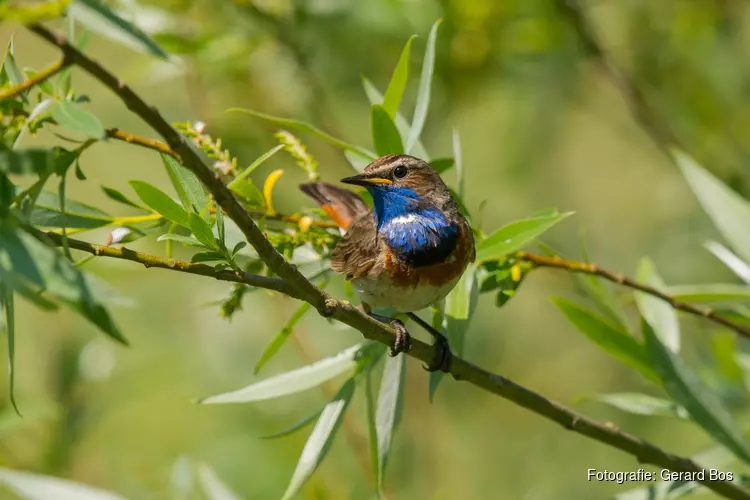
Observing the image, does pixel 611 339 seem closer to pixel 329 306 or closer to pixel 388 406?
pixel 388 406

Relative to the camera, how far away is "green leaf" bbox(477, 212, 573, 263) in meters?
2.22

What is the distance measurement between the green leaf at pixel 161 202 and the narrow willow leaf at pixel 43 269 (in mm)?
414

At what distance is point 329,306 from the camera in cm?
171

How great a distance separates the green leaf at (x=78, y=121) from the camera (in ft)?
4.40

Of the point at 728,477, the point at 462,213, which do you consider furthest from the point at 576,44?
the point at 728,477

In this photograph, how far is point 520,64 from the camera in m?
4.19

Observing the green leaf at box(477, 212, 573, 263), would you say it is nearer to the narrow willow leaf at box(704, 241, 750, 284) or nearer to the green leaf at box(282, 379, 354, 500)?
the green leaf at box(282, 379, 354, 500)

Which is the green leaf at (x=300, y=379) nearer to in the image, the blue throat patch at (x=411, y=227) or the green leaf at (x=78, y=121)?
the blue throat patch at (x=411, y=227)

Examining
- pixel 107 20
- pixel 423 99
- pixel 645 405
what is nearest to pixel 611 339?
pixel 645 405

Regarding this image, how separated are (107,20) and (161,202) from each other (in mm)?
438

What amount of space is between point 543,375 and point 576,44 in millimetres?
1848

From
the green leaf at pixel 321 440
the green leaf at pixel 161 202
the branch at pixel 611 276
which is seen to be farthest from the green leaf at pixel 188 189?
the branch at pixel 611 276

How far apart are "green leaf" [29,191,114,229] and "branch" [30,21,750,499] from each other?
7.6 inches

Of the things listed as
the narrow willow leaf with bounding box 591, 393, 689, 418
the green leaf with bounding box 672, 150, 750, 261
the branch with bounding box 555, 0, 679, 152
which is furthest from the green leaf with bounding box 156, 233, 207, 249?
the branch with bounding box 555, 0, 679, 152
